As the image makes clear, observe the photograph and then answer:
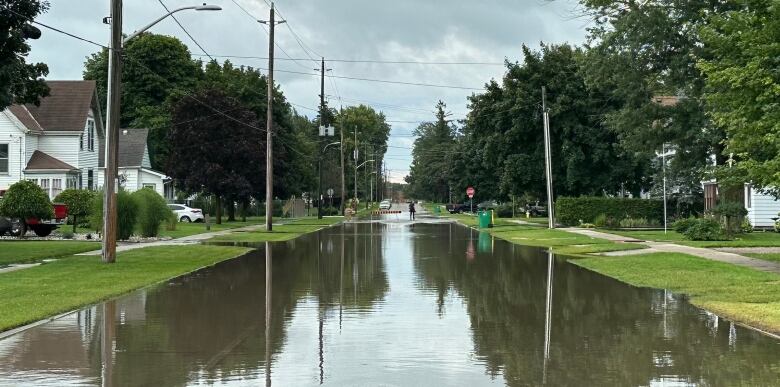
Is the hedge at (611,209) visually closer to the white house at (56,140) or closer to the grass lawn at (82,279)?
the grass lawn at (82,279)

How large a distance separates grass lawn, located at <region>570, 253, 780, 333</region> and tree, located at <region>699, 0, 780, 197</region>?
2205mm

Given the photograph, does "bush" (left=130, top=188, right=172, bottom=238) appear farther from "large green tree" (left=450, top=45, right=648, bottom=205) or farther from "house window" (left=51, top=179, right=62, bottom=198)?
"large green tree" (left=450, top=45, right=648, bottom=205)

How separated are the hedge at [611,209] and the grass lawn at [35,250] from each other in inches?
1222

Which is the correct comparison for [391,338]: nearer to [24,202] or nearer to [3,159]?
[24,202]

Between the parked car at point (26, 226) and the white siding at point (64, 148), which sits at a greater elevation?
the white siding at point (64, 148)

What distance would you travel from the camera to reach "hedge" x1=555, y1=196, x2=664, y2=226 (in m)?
53.5

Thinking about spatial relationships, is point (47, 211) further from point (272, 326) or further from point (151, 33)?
point (151, 33)

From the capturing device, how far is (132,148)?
69125 millimetres

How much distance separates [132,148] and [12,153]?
57.0 ft

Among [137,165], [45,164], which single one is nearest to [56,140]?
[45,164]

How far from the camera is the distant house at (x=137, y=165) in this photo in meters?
67.6

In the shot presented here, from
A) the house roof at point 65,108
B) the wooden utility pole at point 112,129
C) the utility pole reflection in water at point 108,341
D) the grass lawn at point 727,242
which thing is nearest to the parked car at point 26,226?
the wooden utility pole at point 112,129

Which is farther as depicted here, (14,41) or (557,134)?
(557,134)

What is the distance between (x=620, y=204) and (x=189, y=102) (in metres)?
28.0
